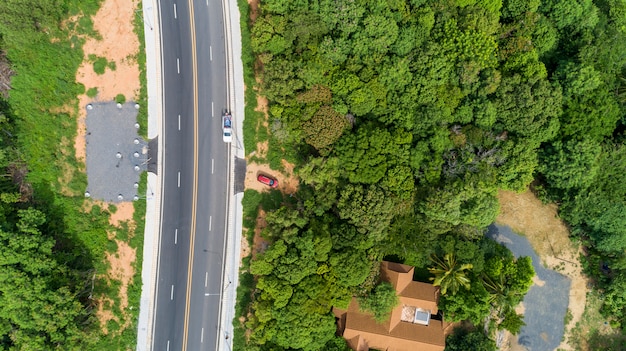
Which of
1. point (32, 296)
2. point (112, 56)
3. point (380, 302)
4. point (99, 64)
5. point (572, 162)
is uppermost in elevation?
point (112, 56)

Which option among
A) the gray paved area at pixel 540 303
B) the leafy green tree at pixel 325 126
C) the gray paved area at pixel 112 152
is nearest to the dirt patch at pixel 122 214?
the gray paved area at pixel 112 152

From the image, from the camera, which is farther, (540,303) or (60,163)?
(540,303)

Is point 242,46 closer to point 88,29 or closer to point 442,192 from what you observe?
point 88,29

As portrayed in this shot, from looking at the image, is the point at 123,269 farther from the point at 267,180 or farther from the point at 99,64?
the point at 99,64

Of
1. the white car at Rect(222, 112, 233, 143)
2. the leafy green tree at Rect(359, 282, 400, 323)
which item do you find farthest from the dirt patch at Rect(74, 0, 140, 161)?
the leafy green tree at Rect(359, 282, 400, 323)

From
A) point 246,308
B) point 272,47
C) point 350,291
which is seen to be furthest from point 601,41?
point 246,308

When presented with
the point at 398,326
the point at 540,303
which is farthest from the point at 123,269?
the point at 540,303
